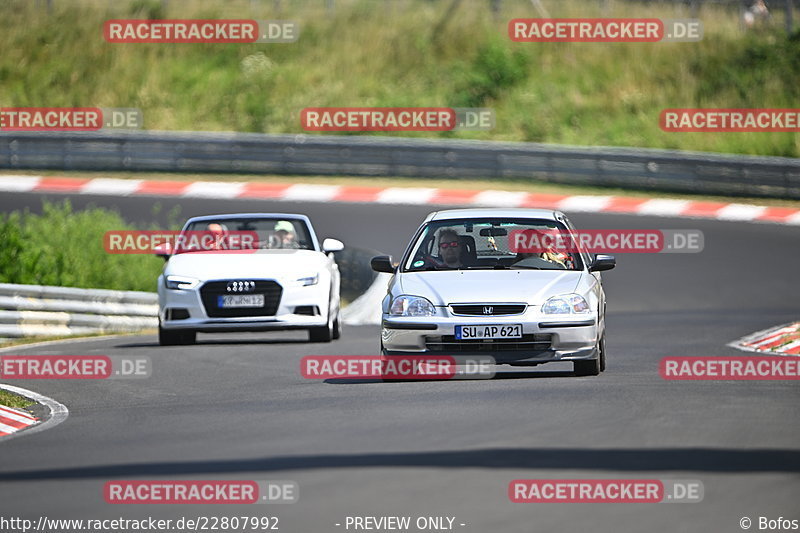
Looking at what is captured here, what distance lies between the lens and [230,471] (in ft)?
26.5

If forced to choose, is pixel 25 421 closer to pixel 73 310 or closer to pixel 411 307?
pixel 411 307

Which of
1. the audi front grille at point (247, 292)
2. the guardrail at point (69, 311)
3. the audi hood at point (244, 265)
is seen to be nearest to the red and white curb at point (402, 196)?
the guardrail at point (69, 311)

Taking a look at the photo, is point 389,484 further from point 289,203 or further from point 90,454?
point 289,203

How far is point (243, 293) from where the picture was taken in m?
16.5

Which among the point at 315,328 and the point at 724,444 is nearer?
the point at 724,444

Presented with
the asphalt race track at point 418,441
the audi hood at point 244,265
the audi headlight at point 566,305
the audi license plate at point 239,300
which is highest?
the audi hood at point 244,265

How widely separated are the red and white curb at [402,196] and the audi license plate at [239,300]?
10.9m

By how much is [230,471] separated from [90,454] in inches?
48.7

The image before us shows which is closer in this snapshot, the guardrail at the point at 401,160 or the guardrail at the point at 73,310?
the guardrail at the point at 73,310

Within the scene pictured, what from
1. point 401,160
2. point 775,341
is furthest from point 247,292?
point 401,160

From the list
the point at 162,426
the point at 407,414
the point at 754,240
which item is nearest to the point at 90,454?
the point at 162,426

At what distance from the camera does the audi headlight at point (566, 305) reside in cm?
1194

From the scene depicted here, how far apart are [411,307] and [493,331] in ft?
2.32

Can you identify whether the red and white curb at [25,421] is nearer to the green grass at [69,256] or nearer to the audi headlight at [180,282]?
the audi headlight at [180,282]
